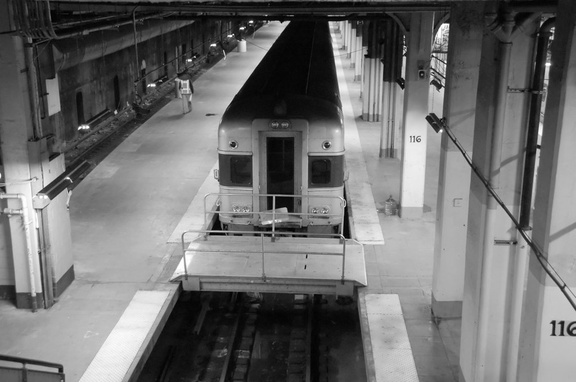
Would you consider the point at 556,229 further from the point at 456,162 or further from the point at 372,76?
the point at 372,76

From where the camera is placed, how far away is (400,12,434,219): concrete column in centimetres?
1205

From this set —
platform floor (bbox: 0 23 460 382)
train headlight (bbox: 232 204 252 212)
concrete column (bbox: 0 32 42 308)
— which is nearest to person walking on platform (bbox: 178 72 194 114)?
platform floor (bbox: 0 23 460 382)

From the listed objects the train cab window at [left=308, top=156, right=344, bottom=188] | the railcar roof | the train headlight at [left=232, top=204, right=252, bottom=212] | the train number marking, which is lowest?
the train headlight at [left=232, top=204, right=252, bottom=212]

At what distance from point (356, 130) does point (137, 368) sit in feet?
43.8

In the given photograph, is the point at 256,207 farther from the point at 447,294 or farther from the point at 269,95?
the point at 447,294

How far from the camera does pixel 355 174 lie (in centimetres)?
1550

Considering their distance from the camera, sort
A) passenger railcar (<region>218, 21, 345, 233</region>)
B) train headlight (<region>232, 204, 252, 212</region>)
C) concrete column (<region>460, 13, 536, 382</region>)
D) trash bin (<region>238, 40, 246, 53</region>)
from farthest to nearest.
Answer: trash bin (<region>238, 40, 246, 53</region>), train headlight (<region>232, 204, 252, 212</region>), passenger railcar (<region>218, 21, 345, 233</region>), concrete column (<region>460, 13, 536, 382</region>)

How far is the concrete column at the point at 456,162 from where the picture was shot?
8.09 meters

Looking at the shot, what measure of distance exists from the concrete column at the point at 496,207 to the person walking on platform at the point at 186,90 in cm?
1472

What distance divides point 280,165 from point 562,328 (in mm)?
6442

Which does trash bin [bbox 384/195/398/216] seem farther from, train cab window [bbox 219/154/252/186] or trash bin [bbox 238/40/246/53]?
trash bin [bbox 238/40/246/53]

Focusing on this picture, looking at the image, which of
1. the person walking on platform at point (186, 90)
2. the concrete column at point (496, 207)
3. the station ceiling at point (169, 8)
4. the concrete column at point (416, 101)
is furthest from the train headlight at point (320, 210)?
the person walking on platform at point (186, 90)

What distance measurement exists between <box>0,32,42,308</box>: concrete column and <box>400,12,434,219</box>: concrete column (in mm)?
6463

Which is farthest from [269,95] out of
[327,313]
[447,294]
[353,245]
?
[447,294]
